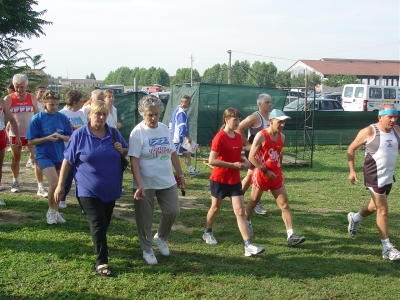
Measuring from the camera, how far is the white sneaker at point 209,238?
5246mm

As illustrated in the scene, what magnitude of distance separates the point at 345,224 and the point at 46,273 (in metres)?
4.00

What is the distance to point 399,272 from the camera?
4.66 meters

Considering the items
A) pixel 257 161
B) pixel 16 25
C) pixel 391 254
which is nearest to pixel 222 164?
pixel 257 161

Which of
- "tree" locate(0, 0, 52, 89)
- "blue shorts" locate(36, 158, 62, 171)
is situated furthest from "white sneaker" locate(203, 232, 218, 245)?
"tree" locate(0, 0, 52, 89)

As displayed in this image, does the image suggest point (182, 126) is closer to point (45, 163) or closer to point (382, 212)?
point (45, 163)

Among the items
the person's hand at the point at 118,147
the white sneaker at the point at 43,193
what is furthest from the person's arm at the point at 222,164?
the white sneaker at the point at 43,193

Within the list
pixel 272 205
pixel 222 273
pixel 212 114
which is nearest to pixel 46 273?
pixel 222 273

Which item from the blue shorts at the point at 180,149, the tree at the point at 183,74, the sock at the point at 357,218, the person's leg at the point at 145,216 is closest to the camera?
the person's leg at the point at 145,216

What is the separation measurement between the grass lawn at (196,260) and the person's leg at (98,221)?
19cm

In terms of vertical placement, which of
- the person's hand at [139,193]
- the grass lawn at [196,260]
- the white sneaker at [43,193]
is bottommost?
the grass lawn at [196,260]

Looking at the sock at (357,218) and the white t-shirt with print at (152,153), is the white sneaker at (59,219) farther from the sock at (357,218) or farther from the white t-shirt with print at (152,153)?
the sock at (357,218)

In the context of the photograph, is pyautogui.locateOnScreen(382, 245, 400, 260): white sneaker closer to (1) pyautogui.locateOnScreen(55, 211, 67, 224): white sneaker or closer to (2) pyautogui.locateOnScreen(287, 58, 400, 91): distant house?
(1) pyautogui.locateOnScreen(55, 211, 67, 224): white sneaker

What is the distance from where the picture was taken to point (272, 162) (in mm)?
5273

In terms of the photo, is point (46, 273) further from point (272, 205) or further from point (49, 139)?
point (272, 205)
